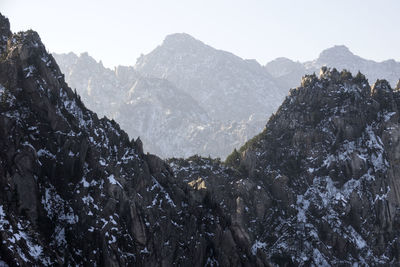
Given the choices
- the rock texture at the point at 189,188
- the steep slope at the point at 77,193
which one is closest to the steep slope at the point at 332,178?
the rock texture at the point at 189,188

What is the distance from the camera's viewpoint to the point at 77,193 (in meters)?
115

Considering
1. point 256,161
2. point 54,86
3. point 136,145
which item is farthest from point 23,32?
point 256,161

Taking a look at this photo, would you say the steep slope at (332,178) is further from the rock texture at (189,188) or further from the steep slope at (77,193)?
the steep slope at (77,193)

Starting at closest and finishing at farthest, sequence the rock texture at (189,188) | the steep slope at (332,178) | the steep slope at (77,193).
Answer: the steep slope at (77,193) → the rock texture at (189,188) → the steep slope at (332,178)

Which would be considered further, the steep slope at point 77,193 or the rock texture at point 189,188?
the rock texture at point 189,188

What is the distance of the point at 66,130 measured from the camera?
121500 millimetres

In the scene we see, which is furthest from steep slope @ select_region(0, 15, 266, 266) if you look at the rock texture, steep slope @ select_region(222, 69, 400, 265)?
steep slope @ select_region(222, 69, 400, 265)

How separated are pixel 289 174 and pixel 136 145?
211 ft

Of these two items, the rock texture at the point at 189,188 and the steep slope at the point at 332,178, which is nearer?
the rock texture at the point at 189,188

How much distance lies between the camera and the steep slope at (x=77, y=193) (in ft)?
339

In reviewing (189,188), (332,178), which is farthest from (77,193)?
(332,178)

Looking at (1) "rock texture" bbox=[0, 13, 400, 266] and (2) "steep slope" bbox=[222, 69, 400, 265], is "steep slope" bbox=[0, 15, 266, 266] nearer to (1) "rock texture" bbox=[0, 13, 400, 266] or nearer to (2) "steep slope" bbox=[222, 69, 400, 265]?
(1) "rock texture" bbox=[0, 13, 400, 266]

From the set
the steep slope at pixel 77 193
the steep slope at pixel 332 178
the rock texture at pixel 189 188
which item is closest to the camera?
the steep slope at pixel 77 193

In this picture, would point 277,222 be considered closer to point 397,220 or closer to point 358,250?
point 358,250
